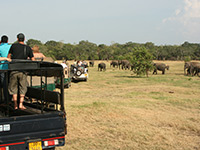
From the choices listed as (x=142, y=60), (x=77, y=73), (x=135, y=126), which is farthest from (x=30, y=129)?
(x=142, y=60)

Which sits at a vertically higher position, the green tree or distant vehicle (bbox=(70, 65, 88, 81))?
the green tree

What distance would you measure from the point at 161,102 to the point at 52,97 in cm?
743

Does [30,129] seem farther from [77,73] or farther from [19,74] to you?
[77,73]

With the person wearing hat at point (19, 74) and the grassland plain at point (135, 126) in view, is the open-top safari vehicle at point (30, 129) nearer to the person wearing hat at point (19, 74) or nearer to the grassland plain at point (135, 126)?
the person wearing hat at point (19, 74)

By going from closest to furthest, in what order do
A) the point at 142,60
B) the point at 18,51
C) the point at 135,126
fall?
1. the point at 18,51
2. the point at 135,126
3. the point at 142,60

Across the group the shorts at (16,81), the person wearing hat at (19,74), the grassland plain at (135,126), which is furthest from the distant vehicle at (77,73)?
the shorts at (16,81)

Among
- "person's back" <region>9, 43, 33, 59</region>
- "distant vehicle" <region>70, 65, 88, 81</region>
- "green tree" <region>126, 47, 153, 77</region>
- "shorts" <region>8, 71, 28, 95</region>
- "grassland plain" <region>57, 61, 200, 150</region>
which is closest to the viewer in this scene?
"shorts" <region>8, 71, 28, 95</region>

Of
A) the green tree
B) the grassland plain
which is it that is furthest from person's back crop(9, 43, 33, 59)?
the green tree

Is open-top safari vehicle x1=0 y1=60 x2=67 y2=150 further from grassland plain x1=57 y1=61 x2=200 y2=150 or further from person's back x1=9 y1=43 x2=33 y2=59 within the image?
grassland plain x1=57 y1=61 x2=200 y2=150

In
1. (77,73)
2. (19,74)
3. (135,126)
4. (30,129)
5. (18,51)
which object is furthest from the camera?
(77,73)

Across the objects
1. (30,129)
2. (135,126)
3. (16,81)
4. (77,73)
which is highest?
(16,81)

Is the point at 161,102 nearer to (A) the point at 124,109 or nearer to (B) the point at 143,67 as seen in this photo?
(A) the point at 124,109

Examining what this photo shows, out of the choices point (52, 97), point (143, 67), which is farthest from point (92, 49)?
point (52, 97)

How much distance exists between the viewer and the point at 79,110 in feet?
33.0
